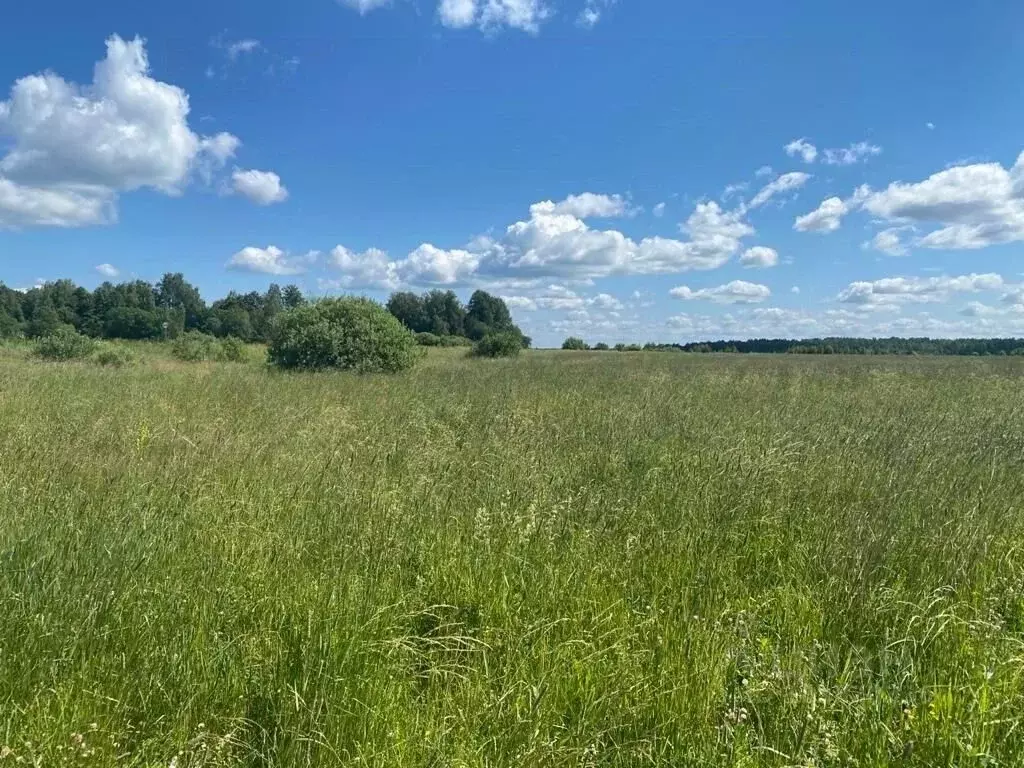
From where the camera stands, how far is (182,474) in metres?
4.66

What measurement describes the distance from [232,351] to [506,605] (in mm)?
31170

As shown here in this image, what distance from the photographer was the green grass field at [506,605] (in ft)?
6.97

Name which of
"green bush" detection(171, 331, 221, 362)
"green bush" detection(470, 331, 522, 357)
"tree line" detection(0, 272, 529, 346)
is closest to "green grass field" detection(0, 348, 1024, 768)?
"green bush" detection(171, 331, 221, 362)

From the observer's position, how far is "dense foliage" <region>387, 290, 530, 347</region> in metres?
81.4

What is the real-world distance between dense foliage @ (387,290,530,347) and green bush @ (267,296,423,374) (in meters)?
57.6

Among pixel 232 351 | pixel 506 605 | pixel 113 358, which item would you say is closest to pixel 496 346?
pixel 232 351

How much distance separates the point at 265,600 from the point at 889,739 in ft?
8.97

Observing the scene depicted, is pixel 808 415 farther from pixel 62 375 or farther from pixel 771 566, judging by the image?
pixel 62 375

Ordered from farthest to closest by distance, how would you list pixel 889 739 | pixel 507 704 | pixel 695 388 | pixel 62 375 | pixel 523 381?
pixel 523 381 < pixel 695 388 < pixel 62 375 < pixel 507 704 < pixel 889 739

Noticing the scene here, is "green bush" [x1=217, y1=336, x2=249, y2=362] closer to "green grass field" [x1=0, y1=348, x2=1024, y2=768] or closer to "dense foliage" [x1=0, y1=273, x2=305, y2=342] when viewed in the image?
"green grass field" [x1=0, y1=348, x2=1024, y2=768]

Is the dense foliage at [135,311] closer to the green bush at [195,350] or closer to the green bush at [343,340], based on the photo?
the green bush at [195,350]

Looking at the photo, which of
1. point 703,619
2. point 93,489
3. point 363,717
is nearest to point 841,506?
point 703,619

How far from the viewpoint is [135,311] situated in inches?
2704

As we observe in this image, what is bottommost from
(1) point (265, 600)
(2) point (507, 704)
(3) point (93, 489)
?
(2) point (507, 704)
